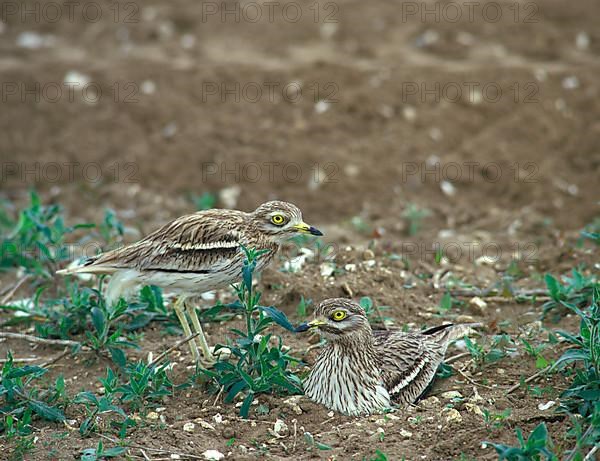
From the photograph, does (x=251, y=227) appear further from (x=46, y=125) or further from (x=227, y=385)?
(x=46, y=125)

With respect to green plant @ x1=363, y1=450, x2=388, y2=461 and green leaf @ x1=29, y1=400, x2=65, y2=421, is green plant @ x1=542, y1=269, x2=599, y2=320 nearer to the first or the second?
green plant @ x1=363, y1=450, x2=388, y2=461

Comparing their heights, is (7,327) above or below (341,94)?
below

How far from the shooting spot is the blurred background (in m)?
10.0

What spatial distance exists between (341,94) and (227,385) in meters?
5.85

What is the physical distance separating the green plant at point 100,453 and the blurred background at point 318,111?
4378 mm

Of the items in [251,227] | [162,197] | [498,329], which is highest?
[251,227]

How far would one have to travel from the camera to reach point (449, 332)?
614 cm

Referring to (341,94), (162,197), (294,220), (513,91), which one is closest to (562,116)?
(513,91)

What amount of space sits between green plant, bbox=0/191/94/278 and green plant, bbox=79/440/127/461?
7.78ft

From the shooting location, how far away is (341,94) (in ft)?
35.4

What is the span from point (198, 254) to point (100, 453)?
1.50 meters

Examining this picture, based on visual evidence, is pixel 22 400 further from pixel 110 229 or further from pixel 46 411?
pixel 110 229

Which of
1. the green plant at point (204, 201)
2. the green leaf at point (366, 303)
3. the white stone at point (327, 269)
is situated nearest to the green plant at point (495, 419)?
the green leaf at point (366, 303)

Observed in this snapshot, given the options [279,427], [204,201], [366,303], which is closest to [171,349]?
[279,427]
